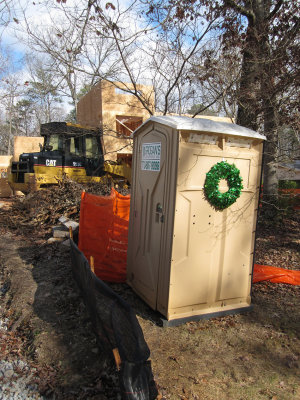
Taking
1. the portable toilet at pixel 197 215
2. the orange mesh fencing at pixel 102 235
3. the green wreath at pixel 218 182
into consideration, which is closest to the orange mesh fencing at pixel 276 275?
the portable toilet at pixel 197 215

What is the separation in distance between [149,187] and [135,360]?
2.11 m

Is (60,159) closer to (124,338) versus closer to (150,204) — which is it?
(150,204)

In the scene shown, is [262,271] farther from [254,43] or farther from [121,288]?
[254,43]

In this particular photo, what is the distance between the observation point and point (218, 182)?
140 inches

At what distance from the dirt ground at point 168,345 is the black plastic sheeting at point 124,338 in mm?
241

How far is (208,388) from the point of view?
102 inches

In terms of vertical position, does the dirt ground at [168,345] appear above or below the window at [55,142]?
below

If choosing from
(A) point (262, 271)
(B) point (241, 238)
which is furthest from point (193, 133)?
(A) point (262, 271)

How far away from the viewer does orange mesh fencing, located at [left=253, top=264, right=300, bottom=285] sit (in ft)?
16.3

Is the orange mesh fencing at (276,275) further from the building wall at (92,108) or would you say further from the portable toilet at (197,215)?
the building wall at (92,108)

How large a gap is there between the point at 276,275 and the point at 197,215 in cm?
237

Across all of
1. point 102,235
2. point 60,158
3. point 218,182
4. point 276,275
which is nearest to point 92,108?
point 60,158

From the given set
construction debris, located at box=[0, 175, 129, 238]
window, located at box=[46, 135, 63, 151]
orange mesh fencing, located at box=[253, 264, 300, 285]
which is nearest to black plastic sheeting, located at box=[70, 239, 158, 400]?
orange mesh fencing, located at box=[253, 264, 300, 285]

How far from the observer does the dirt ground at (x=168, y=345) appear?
8.52 feet
